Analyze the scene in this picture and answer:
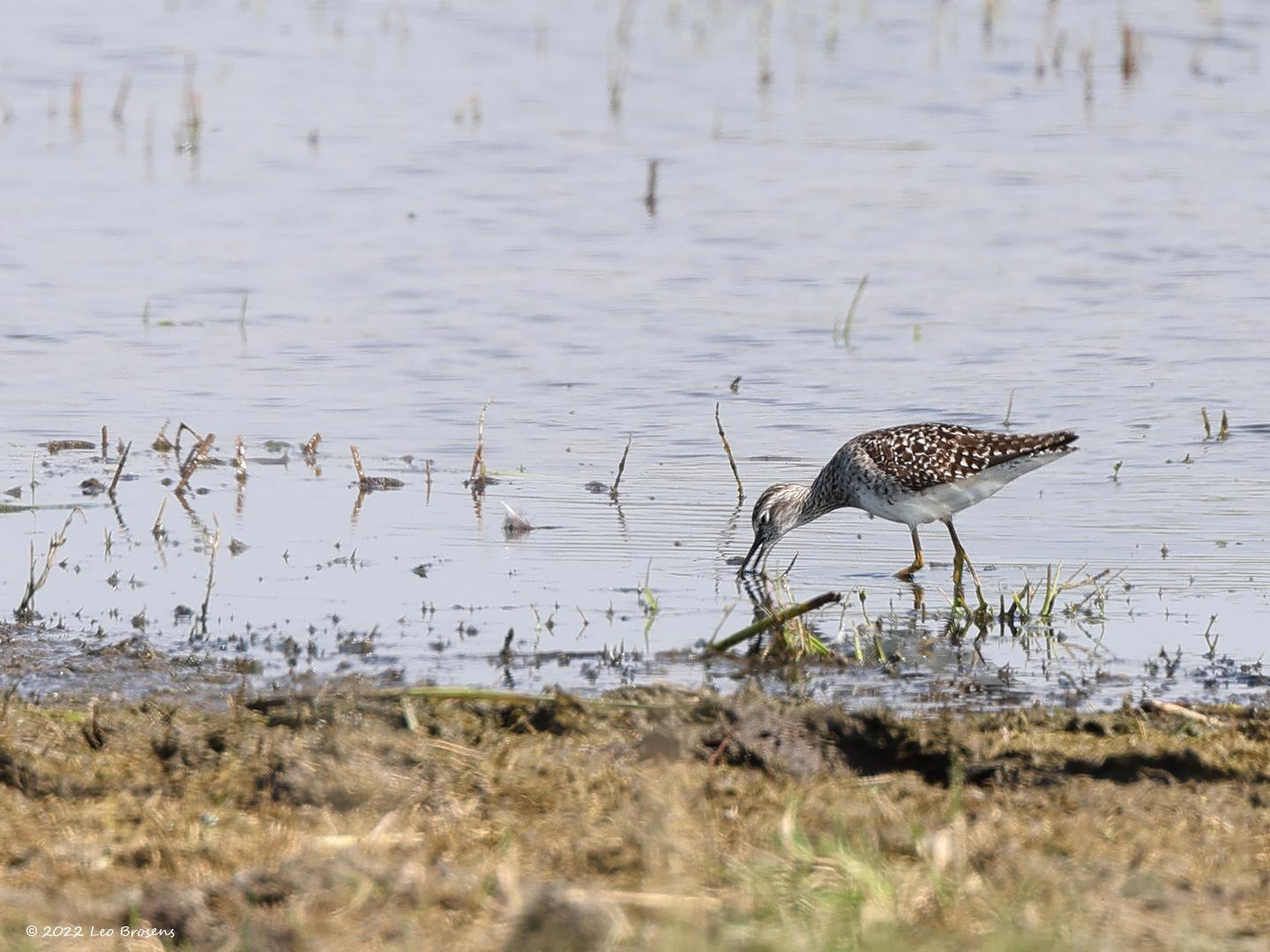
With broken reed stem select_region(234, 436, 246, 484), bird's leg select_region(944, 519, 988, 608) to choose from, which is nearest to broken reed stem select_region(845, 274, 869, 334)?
bird's leg select_region(944, 519, 988, 608)

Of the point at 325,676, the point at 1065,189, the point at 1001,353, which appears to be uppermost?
the point at 1065,189

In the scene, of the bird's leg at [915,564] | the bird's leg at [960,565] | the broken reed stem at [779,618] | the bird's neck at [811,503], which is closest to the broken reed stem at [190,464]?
the bird's neck at [811,503]

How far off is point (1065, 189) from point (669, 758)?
13860 millimetres

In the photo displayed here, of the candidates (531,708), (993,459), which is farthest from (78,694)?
(993,459)

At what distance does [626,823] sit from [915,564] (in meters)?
4.63

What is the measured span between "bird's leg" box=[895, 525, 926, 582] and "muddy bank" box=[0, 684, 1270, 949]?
2734mm

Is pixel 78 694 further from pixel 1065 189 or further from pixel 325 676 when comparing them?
pixel 1065 189

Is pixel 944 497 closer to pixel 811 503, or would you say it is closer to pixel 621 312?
pixel 811 503

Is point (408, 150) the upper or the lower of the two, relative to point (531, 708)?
upper

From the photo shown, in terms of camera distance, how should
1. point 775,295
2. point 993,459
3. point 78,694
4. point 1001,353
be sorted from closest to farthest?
point 78,694 → point 993,459 → point 1001,353 → point 775,295

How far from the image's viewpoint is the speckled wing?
941 centimetres

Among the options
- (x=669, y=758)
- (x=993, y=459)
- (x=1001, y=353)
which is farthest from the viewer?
(x=1001, y=353)

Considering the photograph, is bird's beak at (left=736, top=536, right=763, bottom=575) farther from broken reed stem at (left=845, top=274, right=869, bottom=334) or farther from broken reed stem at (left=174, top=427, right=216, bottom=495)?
broken reed stem at (left=845, top=274, right=869, bottom=334)

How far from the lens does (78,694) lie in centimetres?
659
